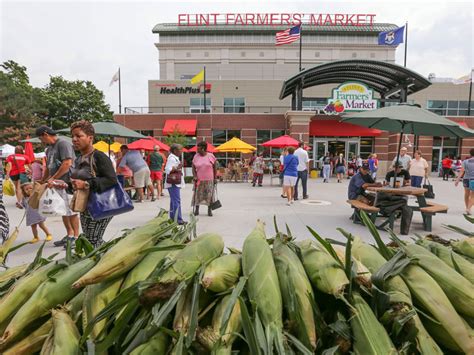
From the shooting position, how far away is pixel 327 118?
26469mm

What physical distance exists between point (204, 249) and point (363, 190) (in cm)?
787

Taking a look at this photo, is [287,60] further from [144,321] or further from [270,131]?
[144,321]

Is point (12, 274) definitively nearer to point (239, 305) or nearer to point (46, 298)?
point (46, 298)

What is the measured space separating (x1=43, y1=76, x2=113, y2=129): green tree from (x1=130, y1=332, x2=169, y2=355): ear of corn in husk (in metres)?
46.2

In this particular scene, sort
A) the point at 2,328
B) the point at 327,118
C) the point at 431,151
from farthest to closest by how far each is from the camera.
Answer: the point at 431,151 < the point at 327,118 < the point at 2,328

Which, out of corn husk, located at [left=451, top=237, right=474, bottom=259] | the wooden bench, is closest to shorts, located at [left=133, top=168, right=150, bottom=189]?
the wooden bench

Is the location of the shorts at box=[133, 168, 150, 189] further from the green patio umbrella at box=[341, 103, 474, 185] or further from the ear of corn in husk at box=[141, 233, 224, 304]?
the ear of corn in husk at box=[141, 233, 224, 304]

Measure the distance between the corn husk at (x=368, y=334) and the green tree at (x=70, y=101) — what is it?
46447 millimetres

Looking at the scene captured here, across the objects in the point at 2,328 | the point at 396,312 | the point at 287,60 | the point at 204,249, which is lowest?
the point at 2,328

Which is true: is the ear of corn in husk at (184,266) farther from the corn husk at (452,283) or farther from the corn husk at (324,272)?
the corn husk at (452,283)

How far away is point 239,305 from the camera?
91cm

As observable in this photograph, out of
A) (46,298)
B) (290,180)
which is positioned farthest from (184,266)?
(290,180)

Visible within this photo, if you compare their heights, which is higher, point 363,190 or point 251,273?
point 251,273

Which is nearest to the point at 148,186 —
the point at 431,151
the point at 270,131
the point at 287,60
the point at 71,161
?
the point at 71,161
